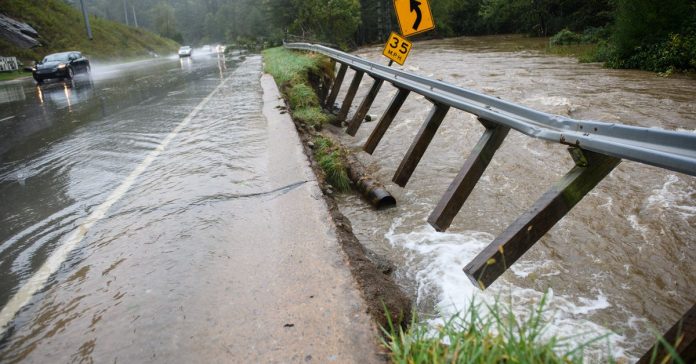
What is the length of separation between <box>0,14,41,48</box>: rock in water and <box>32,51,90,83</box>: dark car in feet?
45.8

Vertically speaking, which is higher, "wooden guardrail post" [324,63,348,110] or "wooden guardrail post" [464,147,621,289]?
"wooden guardrail post" [464,147,621,289]

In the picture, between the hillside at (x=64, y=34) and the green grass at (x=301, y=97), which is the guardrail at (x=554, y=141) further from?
the hillside at (x=64, y=34)

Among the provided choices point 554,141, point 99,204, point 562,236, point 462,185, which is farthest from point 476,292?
point 99,204

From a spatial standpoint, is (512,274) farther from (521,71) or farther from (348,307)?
(521,71)

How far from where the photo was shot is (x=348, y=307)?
2.16m

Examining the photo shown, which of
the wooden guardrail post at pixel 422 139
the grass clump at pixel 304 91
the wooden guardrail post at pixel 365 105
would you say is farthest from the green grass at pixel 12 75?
the wooden guardrail post at pixel 422 139

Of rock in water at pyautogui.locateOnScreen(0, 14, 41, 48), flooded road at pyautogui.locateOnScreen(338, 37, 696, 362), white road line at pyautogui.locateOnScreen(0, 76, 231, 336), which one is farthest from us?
rock in water at pyautogui.locateOnScreen(0, 14, 41, 48)

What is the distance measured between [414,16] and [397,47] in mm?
545

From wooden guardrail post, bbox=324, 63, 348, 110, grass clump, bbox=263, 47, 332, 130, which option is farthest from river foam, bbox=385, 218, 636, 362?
wooden guardrail post, bbox=324, 63, 348, 110

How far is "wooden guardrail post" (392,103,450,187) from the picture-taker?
485 centimetres

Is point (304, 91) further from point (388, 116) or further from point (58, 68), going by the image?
point (58, 68)

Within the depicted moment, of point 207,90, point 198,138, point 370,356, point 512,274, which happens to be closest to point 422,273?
point 512,274

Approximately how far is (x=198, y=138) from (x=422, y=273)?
423 centimetres

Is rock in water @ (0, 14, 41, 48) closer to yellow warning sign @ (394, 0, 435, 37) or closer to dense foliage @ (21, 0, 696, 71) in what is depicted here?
dense foliage @ (21, 0, 696, 71)
